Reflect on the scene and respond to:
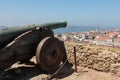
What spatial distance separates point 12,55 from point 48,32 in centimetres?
149

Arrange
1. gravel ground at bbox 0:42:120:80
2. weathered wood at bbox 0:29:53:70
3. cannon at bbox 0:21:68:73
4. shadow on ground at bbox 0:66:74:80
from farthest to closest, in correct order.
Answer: gravel ground at bbox 0:42:120:80, shadow on ground at bbox 0:66:74:80, cannon at bbox 0:21:68:73, weathered wood at bbox 0:29:53:70

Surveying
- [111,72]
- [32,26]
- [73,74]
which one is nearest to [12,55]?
[32,26]

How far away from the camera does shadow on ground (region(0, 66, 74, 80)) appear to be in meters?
6.74

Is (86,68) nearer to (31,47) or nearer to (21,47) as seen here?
(31,47)

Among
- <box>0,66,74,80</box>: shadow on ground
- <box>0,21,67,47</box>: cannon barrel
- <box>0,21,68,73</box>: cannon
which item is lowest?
<box>0,66,74,80</box>: shadow on ground

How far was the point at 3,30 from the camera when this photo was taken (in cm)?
656

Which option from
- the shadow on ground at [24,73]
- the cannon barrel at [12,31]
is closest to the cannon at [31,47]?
the cannon barrel at [12,31]

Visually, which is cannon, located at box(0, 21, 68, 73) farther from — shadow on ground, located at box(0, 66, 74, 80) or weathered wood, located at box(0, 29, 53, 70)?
shadow on ground, located at box(0, 66, 74, 80)

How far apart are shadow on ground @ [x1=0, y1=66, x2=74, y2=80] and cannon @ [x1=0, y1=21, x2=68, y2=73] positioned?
0.26m

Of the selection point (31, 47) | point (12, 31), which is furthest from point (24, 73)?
point (12, 31)

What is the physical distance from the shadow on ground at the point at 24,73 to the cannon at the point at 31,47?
26 centimetres

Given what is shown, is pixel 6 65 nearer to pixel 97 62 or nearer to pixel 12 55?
pixel 12 55

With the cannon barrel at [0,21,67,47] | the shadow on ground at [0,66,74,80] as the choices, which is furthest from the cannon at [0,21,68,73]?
the shadow on ground at [0,66,74,80]

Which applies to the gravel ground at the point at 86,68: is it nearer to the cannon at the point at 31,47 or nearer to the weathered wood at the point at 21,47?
the cannon at the point at 31,47
